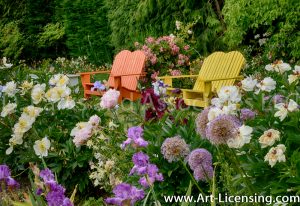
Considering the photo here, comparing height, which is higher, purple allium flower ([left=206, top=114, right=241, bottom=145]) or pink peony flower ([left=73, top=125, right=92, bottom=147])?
purple allium flower ([left=206, top=114, right=241, bottom=145])

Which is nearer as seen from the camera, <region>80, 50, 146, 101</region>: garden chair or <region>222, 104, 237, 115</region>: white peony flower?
<region>222, 104, 237, 115</region>: white peony flower

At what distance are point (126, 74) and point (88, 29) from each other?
6.12 metres

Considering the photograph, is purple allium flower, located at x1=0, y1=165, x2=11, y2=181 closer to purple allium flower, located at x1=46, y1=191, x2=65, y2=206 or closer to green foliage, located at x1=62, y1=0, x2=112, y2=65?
purple allium flower, located at x1=46, y1=191, x2=65, y2=206

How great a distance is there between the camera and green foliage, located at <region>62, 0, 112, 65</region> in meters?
12.9

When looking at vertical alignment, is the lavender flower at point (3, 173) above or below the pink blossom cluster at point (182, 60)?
above

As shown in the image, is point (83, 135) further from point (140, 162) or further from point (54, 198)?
point (54, 198)

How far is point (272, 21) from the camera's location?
7289mm

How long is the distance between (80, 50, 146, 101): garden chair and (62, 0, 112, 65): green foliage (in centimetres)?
449

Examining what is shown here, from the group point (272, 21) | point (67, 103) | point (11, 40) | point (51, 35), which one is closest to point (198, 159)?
point (67, 103)

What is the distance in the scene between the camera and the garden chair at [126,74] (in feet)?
23.9

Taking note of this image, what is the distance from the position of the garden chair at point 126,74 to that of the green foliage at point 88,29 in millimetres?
4487

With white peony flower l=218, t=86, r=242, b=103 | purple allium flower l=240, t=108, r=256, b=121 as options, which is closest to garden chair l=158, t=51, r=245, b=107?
purple allium flower l=240, t=108, r=256, b=121

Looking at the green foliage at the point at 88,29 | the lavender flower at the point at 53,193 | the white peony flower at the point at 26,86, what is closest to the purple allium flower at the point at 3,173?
the lavender flower at the point at 53,193

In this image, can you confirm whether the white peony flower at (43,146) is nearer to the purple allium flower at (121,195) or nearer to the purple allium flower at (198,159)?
the purple allium flower at (198,159)
